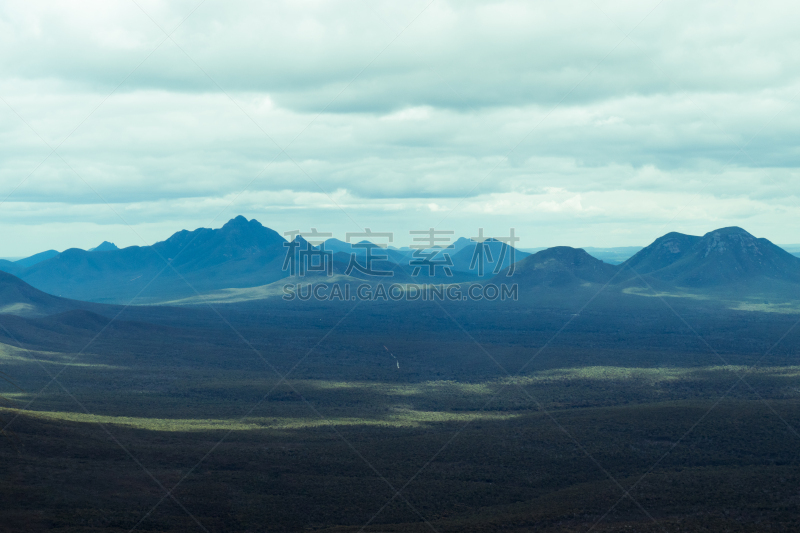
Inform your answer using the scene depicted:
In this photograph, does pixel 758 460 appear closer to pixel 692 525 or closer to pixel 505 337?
pixel 692 525

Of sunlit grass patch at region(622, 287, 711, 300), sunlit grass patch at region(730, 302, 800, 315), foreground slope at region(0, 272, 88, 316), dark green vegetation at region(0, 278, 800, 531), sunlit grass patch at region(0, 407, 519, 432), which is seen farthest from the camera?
A: sunlit grass patch at region(622, 287, 711, 300)

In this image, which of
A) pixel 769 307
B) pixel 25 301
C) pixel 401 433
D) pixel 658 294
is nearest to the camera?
pixel 401 433

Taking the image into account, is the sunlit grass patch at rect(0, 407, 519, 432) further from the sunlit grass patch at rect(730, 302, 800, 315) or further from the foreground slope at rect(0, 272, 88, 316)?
the foreground slope at rect(0, 272, 88, 316)

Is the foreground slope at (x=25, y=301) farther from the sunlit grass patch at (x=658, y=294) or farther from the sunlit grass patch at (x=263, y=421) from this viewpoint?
the sunlit grass patch at (x=658, y=294)

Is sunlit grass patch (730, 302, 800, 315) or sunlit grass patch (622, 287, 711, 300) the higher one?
sunlit grass patch (622, 287, 711, 300)

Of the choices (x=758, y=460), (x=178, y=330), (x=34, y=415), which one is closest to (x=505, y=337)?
(x=178, y=330)

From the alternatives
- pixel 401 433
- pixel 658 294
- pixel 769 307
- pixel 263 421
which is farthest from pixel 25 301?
pixel 769 307

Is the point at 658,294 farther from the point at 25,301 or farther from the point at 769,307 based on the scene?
the point at 25,301

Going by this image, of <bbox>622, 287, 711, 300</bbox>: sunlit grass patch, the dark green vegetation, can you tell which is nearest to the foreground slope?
the dark green vegetation
